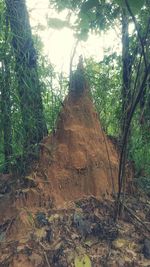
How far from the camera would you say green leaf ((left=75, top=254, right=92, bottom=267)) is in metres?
2.56

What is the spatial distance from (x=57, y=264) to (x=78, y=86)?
180cm

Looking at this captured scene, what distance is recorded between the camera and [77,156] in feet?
11.0

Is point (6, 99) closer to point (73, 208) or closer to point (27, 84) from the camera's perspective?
point (27, 84)

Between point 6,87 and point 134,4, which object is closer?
point 134,4

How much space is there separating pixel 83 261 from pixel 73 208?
53 cm

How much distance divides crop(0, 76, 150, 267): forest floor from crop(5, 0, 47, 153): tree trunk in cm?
18

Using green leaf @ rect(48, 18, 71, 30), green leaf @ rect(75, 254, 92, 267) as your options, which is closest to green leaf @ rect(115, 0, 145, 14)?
green leaf @ rect(48, 18, 71, 30)

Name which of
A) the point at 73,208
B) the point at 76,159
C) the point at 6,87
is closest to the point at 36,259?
the point at 73,208

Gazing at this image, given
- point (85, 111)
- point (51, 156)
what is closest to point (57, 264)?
point (51, 156)

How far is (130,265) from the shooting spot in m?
2.62

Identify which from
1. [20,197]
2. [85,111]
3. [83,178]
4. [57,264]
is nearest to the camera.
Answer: [57,264]

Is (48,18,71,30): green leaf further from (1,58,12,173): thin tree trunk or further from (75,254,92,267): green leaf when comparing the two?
(1,58,12,173): thin tree trunk

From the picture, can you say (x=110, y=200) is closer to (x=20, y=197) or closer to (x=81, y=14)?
(x=20, y=197)

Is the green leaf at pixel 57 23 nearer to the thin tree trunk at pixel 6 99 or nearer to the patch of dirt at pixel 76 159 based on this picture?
the patch of dirt at pixel 76 159
